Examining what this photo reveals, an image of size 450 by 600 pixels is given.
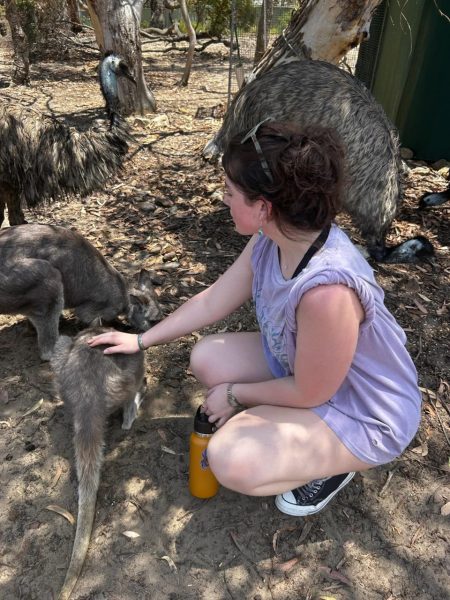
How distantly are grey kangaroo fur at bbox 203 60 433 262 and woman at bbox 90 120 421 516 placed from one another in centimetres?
253

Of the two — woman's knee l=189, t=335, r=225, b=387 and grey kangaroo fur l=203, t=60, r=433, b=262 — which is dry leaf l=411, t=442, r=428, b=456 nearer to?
woman's knee l=189, t=335, r=225, b=387

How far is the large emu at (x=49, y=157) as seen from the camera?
4105mm

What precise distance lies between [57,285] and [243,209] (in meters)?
1.83

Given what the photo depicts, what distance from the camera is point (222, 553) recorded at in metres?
2.48

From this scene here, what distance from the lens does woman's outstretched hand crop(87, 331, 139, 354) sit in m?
2.82

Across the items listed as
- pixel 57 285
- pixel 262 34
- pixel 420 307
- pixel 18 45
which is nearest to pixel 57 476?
pixel 57 285

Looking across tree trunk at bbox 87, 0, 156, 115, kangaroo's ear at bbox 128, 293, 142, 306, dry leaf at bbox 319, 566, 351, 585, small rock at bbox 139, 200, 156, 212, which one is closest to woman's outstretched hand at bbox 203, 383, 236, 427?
dry leaf at bbox 319, 566, 351, 585

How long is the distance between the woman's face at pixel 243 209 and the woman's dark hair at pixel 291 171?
28 millimetres

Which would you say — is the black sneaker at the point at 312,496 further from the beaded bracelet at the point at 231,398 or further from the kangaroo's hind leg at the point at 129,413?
the kangaroo's hind leg at the point at 129,413

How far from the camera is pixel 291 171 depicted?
6.05ft

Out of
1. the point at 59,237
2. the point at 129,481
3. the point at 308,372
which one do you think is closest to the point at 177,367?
the point at 129,481

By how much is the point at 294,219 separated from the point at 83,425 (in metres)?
1.57

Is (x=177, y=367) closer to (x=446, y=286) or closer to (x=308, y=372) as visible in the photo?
(x=308, y=372)

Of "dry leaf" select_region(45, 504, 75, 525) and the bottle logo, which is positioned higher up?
the bottle logo
